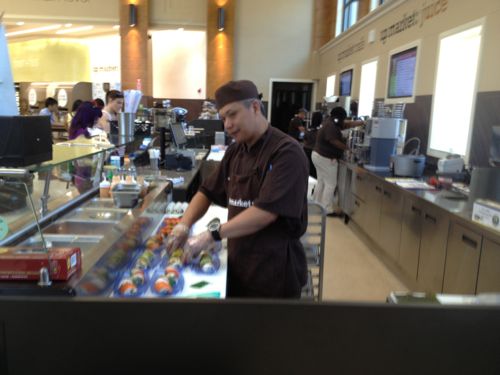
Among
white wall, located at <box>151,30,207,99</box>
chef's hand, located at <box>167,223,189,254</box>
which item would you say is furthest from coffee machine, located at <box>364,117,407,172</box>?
white wall, located at <box>151,30,207,99</box>

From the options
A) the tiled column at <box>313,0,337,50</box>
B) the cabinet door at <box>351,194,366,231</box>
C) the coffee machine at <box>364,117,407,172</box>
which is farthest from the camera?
the tiled column at <box>313,0,337,50</box>

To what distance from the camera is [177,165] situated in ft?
13.3

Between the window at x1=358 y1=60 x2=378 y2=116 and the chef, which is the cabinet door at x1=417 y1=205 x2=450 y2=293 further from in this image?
the window at x1=358 y1=60 x2=378 y2=116

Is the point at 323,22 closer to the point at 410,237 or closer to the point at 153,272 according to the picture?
the point at 410,237

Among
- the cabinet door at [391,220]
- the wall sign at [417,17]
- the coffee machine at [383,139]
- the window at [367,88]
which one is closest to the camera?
the cabinet door at [391,220]

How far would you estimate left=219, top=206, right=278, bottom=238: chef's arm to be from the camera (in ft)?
5.01

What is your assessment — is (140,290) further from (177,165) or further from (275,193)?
(177,165)

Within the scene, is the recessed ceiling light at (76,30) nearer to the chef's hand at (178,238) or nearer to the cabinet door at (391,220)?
the cabinet door at (391,220)

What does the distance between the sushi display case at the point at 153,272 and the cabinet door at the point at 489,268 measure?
1.59 metres

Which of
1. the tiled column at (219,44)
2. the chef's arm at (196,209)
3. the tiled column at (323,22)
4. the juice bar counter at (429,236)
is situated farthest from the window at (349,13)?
the chef's arm at (196,209)

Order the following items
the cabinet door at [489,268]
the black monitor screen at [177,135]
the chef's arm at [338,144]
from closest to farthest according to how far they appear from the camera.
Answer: the cabinet door at [489,268], the black monitor screen at [177,135], the chef's arm at [338,144]

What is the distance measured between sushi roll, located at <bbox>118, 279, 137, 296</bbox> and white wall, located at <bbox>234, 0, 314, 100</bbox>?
9.58m

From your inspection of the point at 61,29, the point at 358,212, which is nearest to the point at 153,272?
the point at 358,212

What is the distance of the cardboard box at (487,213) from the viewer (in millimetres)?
2490
